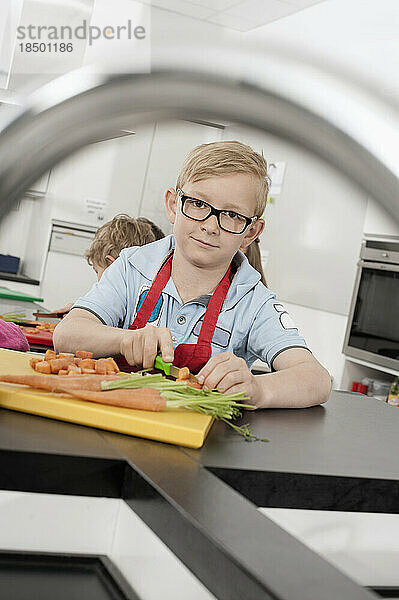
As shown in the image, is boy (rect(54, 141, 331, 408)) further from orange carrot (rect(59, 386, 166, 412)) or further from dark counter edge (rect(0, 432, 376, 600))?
dark counter edge (rect(0, 432, 376, 600))

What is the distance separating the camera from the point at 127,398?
78cm

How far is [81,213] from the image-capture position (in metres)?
5.08

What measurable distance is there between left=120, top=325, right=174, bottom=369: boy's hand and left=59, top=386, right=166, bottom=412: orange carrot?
150 mm

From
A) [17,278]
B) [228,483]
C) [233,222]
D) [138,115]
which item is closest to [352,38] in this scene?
[138,115]

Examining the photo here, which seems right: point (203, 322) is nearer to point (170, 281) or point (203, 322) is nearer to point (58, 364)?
point (170, 281)

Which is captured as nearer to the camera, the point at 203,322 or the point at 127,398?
the point at 127,398

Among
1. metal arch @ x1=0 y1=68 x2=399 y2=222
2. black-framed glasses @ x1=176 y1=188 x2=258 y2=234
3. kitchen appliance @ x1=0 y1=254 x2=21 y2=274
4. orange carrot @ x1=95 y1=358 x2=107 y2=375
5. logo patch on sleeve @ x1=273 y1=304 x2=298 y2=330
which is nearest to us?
metal arch @ x1=0 y1=68 x2=399 y2=222

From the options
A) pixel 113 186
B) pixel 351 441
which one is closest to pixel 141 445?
pixel 351 441

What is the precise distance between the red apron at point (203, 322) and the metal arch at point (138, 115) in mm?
1062

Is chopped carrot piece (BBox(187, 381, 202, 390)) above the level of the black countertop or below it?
above

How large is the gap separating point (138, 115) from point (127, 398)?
624 millimetres

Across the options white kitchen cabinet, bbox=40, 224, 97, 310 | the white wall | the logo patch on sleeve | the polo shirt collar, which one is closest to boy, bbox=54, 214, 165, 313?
the polo shirt collar

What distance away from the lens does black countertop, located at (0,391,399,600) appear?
44cm

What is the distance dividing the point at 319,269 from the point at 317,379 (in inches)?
114
